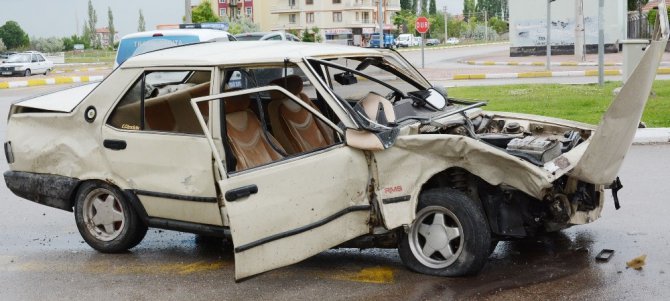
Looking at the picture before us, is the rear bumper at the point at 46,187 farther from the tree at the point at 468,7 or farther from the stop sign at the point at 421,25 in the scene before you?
the tree at the point at 468,7

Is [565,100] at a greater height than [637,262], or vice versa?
[565,100]

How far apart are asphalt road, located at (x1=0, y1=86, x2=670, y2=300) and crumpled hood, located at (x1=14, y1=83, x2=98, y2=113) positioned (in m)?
1.15

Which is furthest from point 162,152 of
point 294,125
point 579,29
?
point 579,29

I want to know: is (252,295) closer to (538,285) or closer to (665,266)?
(538,285)

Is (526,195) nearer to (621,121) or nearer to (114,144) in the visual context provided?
(621,121)

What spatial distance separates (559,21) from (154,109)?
3914cm

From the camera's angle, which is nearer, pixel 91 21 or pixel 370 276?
pixel 370 276

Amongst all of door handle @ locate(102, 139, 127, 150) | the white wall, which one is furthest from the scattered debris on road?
the white wall

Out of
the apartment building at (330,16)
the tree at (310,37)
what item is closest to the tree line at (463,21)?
the apartment building at (330,16)

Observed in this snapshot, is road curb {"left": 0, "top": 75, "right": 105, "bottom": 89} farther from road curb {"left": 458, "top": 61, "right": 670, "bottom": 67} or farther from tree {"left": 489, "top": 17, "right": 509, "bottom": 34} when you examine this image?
tree {"left": 489, "top": 17, "right": 509, "bottom": 34}

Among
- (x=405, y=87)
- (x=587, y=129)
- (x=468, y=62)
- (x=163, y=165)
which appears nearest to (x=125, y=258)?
(x=163, y=165)

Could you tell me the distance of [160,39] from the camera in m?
15.4

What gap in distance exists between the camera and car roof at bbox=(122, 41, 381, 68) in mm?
6059

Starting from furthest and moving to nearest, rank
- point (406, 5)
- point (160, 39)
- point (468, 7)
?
point (468, 7) → point (406, 5) → point (160, 39)
